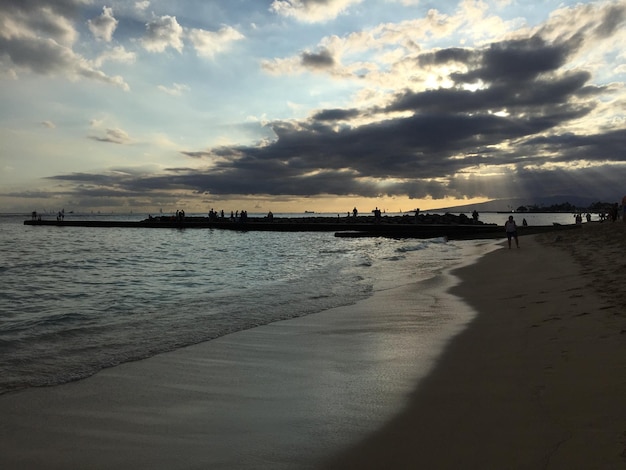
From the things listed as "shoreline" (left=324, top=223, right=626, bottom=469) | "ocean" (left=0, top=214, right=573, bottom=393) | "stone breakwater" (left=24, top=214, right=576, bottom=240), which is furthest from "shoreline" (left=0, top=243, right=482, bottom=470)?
"stone breakwater" (left=24, top=214, right=576, bottom=240)

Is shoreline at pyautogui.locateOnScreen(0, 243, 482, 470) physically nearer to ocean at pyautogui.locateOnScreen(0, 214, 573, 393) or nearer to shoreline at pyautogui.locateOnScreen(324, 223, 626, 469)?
shoreline at pyautogui.locateOnScreen(324, 223, 626, 469)

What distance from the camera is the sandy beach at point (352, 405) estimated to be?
320 centimetres

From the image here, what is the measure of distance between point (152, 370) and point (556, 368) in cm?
495

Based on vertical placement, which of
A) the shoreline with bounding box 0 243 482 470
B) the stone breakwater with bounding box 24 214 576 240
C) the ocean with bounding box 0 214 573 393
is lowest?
the ocean with bounding box 0 214 573 393

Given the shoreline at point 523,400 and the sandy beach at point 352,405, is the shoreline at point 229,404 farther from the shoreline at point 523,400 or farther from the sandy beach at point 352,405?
the shoreline at point 523,400

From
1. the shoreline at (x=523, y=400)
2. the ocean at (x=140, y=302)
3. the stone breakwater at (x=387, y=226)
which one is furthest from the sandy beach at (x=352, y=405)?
the stone breakwater at (x=387, y=226)

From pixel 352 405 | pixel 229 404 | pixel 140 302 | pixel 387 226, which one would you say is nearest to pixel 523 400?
pixel 352 405

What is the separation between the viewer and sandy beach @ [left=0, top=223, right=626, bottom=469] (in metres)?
3.20

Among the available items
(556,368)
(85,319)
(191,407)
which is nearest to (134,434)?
(191,407)

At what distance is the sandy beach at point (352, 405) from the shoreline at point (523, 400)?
2 centimetres

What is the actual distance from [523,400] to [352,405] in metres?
1.62

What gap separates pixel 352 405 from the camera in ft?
13.7

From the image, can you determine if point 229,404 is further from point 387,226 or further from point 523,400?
point 387,226

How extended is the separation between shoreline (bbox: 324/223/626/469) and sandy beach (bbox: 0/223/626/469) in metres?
0.02
